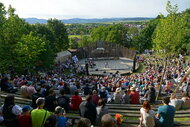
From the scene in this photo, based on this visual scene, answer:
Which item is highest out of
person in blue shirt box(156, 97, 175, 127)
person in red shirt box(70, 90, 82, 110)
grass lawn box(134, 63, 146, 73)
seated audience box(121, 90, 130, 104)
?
person in blue shirt box(156, 97, 175, 127)

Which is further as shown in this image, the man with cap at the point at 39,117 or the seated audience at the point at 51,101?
the seated audience at the point at 51,101

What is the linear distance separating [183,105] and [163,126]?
3349 mm

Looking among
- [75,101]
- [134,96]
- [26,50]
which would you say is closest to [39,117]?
[75,101]

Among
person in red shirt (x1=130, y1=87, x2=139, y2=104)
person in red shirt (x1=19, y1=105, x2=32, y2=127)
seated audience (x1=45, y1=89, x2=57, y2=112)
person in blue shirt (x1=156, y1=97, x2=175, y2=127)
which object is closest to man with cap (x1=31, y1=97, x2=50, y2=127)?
person in red shirt (x1=19, y1=105, x2=32, y2=127)

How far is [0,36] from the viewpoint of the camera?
2338 centimetres

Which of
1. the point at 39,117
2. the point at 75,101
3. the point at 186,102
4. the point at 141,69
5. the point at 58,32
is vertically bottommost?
the point at 141,69

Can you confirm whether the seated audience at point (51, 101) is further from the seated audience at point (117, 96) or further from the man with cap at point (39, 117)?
the seated audience at point (117, 96)

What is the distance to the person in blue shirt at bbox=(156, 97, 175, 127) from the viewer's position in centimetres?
680

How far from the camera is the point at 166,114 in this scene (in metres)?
6.86

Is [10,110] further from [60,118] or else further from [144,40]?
[144,40]

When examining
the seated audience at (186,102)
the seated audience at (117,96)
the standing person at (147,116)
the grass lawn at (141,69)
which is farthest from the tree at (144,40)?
the standing person at (147,116)

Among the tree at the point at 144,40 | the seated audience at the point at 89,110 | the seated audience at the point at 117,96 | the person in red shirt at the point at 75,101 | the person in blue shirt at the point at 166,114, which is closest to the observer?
the person in blue shirt at the point at 166,114

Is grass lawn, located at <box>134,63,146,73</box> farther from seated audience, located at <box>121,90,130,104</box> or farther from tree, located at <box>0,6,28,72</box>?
seated audience, located at <box>121,90,130,104</box>

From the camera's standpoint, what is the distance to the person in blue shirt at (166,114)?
680 centimetres
